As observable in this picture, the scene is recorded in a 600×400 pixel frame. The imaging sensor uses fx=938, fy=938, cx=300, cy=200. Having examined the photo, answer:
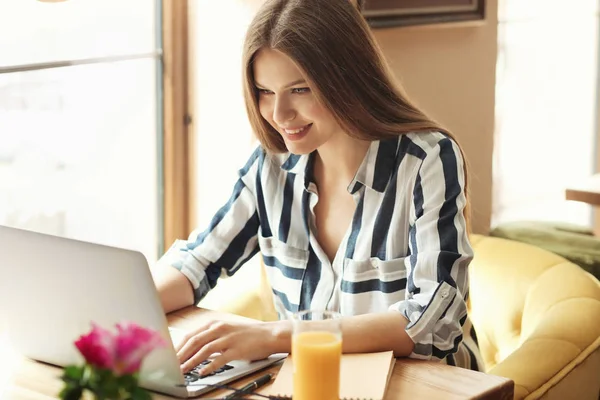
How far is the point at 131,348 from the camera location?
0.91 m

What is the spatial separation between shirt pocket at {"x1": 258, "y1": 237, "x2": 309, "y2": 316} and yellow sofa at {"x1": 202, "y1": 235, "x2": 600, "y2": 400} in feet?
1.03

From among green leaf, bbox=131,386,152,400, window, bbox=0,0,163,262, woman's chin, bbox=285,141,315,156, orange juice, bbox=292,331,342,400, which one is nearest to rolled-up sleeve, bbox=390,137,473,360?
woman's chin, bbox=285,141,315,156

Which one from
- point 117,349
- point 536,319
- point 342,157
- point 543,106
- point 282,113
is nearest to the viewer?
point 117,349

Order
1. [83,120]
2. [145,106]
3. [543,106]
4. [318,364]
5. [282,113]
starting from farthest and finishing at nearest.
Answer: [543,106], [145,106], [83,120], [282,113], [318,364]

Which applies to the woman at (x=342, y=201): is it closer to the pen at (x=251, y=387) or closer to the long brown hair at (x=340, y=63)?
the long brown hair at (x=340, y=63)

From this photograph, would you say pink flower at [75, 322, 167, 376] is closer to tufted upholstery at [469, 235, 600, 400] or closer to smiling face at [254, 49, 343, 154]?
smiling face at [254, 49, 343, 154]

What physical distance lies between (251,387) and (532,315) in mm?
1022

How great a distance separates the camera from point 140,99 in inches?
96.6

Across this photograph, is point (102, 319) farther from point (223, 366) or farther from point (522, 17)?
point (522, 17)

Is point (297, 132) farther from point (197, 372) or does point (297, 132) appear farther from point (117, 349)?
point (117, 349)

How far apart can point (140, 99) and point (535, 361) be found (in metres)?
1.22

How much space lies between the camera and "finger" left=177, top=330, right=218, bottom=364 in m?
1.37

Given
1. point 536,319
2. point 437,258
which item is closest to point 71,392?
point 437,258

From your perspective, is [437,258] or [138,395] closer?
[138,395]
